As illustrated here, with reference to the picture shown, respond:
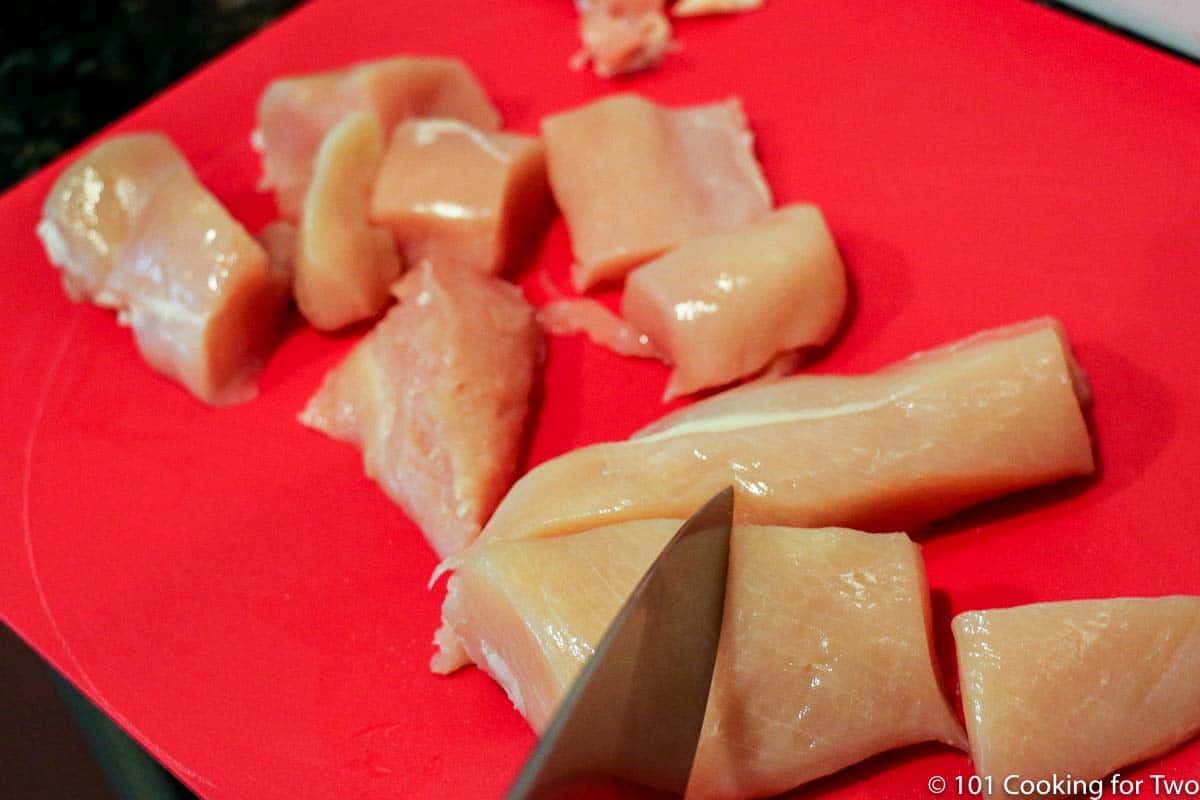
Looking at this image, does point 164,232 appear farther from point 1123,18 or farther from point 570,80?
point 1123,18

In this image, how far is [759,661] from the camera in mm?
1662

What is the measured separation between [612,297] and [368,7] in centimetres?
128

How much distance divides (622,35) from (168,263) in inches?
47.6

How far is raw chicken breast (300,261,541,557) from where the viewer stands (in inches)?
82.0

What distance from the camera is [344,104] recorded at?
8.46ft

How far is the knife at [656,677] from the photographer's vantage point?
1.41 meters

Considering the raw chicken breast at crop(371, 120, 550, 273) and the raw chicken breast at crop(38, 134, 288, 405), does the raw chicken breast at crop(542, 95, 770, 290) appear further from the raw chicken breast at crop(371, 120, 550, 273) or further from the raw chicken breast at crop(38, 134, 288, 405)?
the raw chicken breast at crop(38, 134, 288, 405)

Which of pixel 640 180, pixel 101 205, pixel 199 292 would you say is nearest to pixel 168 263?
pixel 199 292

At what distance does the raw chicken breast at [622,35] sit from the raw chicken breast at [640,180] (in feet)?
0.92

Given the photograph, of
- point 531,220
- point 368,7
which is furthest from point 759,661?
point 368,7

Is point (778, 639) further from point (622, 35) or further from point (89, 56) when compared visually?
point (89, 56)

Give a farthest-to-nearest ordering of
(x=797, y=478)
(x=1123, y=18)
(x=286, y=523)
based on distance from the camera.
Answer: (x=1123, y=18), (x=286, y=523), (x=797, y=478)


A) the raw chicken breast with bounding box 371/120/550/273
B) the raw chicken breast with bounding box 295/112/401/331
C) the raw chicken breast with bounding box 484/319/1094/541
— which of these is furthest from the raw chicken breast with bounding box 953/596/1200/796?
the raw chicken breast with bounding box 295/112/401/331

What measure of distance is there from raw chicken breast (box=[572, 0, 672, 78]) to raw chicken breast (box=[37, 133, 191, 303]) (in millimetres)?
1024
